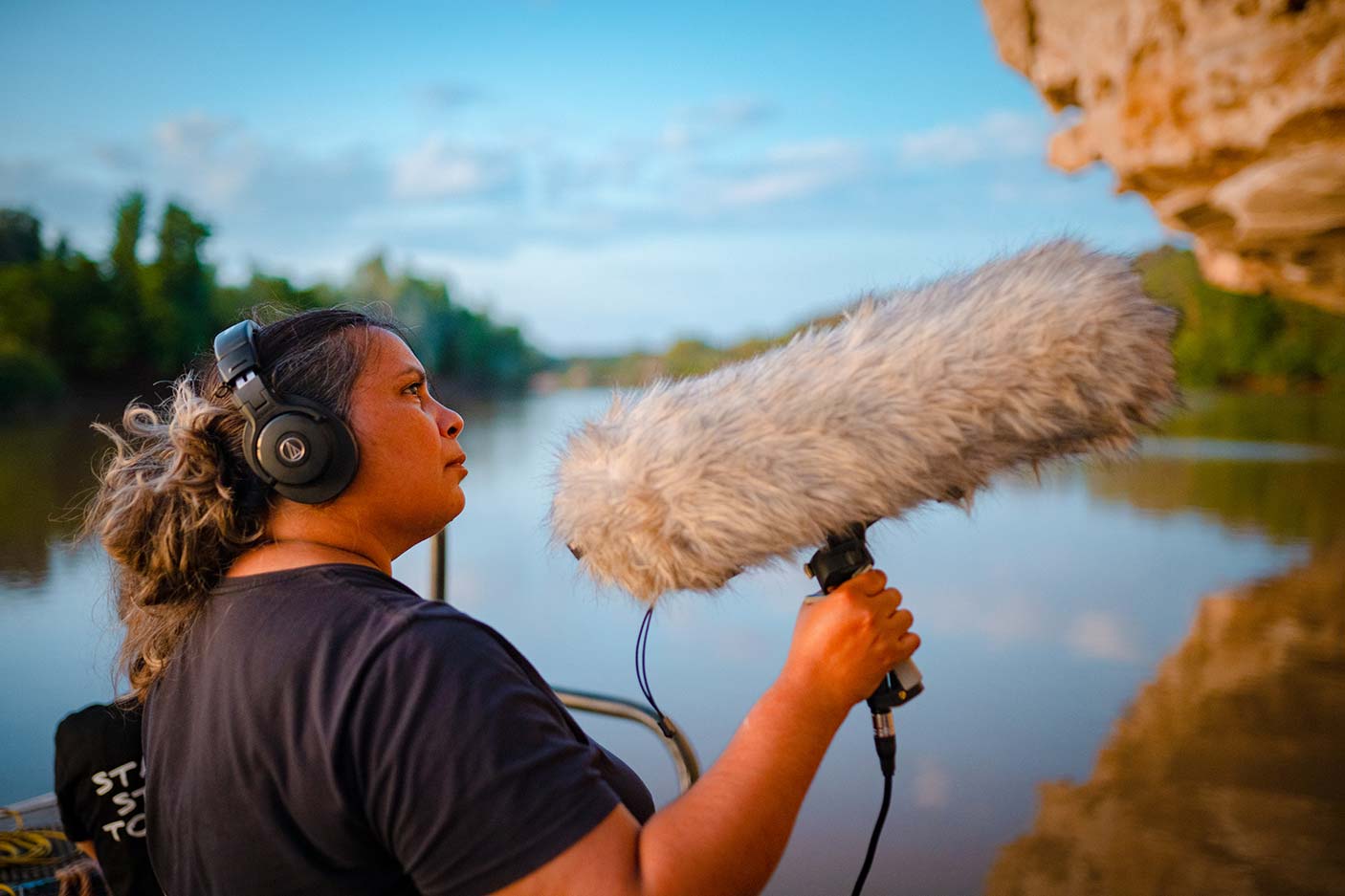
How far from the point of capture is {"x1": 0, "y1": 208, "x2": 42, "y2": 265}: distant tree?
14.4 ft

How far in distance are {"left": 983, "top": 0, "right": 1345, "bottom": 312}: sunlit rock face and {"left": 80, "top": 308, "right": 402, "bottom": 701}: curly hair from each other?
5.07m

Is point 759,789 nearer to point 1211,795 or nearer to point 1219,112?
point 1211,795

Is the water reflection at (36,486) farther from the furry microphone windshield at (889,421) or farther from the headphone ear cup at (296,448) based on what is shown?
the furry microphone windshield at (889,421)

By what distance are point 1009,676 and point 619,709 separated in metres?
2.55

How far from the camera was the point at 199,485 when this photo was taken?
30.3 inches

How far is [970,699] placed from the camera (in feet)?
10.8

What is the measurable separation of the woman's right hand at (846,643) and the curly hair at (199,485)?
424mm

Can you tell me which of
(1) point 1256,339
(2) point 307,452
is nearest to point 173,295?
(2) point 307,452

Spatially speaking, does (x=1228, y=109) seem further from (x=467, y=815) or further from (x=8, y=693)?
(x=8, y=693)

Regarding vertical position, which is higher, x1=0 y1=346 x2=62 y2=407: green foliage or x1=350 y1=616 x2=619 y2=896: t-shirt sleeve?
x1=350 y1=616 x2=619 y2=896: t-shirt sleeve

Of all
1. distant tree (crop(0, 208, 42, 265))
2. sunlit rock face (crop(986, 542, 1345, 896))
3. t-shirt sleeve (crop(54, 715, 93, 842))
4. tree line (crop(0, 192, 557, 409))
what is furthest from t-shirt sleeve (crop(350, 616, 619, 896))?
tree line (crop(0, 192, 557, 409))

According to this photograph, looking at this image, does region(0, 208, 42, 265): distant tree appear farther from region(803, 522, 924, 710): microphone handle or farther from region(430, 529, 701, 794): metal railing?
region(803, 522, 924, 710): microphone handle

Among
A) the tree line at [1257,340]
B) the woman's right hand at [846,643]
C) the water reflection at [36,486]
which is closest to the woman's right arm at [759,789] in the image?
the woman's right hand at [846,643]

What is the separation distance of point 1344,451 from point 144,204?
14186 millimetres
